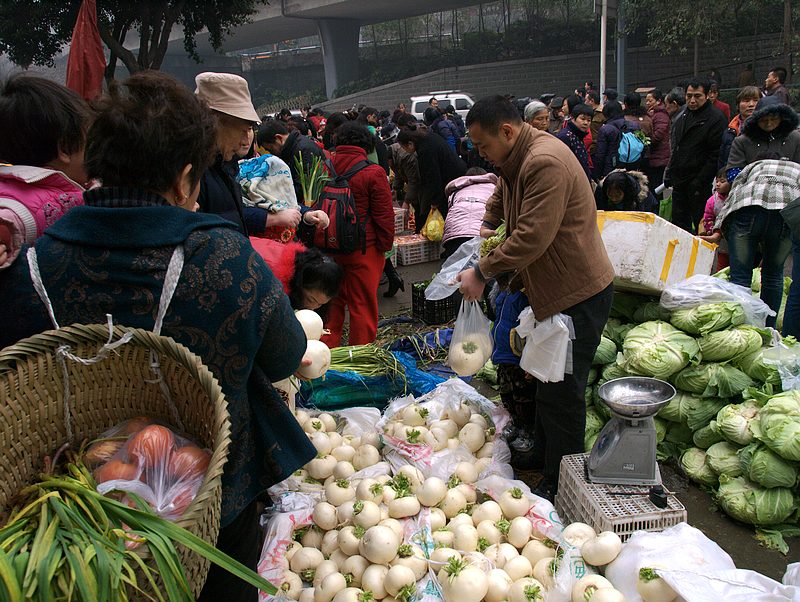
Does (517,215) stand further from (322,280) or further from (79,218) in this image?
(79,218)

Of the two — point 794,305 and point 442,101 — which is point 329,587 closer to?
point 794,305

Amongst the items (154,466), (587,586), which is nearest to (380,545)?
(587,586)

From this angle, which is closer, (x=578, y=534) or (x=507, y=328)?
(x=578, y=534)

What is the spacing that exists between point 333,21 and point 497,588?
33.8 m

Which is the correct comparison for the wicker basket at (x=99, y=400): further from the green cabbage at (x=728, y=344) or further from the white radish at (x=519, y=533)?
the green cabbage at (x=728, y=344)

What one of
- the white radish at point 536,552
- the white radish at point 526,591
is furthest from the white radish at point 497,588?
the white radish at point 536,552

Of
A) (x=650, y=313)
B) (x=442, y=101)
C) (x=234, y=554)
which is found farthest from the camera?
(x=442, y=101)

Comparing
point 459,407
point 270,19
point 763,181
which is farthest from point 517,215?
point 270,19

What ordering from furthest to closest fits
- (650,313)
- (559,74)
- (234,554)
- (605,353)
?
(559,74)
(650,313)
(605,353)
(234,554)

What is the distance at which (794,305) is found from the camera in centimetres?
435

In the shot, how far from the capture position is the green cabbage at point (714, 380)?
3.48 meters

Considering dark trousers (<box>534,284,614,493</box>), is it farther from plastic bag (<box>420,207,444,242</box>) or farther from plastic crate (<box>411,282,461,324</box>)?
plastic bag (<box>420,207,444,242</box>)

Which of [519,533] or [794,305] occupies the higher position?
[794,305]

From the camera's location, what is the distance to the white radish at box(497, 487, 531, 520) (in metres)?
2.70
